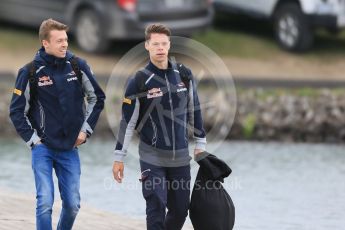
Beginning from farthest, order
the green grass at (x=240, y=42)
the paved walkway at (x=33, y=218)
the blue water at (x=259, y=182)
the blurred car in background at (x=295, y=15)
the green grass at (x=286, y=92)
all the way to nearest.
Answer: the green grass at (x=240, y=42)
the blurred car in background at (x=295, y=15)
the green grass at (x=286, y=92)
the blue water at (x=259, y=182)
the paved walkway at (x=33, y=218)

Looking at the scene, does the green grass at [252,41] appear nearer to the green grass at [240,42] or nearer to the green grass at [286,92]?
the green grass at [240,42]

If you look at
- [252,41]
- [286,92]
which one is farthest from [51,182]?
[252,41]

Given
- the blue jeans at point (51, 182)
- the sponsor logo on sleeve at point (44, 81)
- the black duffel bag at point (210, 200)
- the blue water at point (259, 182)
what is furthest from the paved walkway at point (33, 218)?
the sponsor logo on sleeve at point (44, 81)

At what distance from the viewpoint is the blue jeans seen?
8.82 m

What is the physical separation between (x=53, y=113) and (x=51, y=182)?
0.50 metres

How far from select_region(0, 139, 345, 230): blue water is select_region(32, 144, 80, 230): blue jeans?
7.83 feet

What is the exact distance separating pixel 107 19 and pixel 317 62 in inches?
159

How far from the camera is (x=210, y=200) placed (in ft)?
29.9

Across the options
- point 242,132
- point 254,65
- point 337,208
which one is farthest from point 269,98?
point 337,208

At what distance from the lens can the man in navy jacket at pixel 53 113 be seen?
883 cm

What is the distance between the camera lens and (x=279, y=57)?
886 inches

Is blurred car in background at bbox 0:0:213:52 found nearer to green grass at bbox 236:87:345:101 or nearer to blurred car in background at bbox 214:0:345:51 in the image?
blurred car in background at bbox 214:0:345:51

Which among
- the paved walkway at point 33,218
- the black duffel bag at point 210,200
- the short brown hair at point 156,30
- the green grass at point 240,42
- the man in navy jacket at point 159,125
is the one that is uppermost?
the short brown hair at point 156,30

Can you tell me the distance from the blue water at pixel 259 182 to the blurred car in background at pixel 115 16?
2.94 meters
